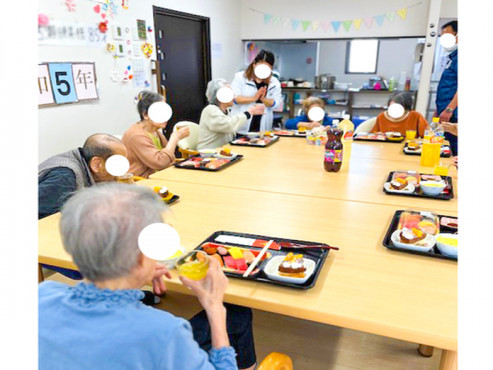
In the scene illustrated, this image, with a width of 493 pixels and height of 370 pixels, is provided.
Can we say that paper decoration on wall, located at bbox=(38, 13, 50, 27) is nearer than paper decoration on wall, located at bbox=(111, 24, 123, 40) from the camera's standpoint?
Yes

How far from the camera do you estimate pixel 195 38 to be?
480 cm

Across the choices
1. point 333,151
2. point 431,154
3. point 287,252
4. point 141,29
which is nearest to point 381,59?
point 141,29

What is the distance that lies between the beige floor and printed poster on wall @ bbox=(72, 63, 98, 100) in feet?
6.79

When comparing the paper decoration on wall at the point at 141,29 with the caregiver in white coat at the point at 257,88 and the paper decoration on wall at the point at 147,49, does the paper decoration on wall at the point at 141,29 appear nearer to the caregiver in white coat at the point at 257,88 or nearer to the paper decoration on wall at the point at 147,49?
the paper decoration on wall at the point at 147,49

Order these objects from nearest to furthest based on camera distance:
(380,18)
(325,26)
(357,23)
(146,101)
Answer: (146,101)
(380,18)
(357,23)
(325,26)

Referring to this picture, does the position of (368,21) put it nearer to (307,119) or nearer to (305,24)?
(305,24)

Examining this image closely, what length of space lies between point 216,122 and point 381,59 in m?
5.11

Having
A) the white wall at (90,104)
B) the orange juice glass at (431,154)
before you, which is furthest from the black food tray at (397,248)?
the white wall at (90,104)

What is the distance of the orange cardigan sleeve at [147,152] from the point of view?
2373mm

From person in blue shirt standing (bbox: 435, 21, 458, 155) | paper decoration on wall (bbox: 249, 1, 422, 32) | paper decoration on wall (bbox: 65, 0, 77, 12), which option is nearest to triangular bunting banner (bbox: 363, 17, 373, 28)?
paper decoration on wall (bbox: 249, 1, 422, 32)

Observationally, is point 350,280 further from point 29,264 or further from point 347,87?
point 347,87

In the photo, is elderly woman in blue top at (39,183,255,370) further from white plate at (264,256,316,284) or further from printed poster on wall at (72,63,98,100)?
printed poster on wall at (72,63,98,100)

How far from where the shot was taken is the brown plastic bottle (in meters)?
2.03

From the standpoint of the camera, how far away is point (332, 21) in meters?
5.16
